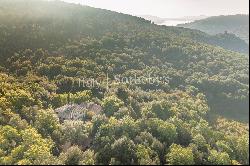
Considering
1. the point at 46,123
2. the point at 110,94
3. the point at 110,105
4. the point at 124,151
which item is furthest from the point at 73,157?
the point at 110,94

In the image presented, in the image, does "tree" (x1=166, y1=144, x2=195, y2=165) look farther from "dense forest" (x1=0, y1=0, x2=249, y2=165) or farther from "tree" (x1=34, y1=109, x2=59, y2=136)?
"tree" (x1=34, y1=109, x2=59, y2=136)

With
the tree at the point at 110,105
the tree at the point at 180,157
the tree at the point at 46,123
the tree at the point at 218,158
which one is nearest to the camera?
the tree at the point at 180,157

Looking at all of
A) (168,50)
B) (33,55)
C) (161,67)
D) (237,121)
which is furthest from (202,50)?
(33,55)

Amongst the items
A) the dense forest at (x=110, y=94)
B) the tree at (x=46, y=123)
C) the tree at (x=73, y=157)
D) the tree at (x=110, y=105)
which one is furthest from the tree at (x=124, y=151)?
the tree at (x=110, y=105)

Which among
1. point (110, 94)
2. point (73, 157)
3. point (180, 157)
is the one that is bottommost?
point (180, 157)

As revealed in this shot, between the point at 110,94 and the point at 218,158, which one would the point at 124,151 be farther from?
the point at 110,94

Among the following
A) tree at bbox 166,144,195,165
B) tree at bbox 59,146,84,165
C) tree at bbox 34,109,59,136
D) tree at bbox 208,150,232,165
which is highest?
tree at bbox 34,109,59,136

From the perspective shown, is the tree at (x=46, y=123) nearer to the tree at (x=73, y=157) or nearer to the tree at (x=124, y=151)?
the tree at (x=73, y=157)

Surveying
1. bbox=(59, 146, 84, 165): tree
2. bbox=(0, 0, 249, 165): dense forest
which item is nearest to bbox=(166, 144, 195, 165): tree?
bbox=(0, 0, 249, 165): dense forest

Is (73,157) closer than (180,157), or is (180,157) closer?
(73,157)
